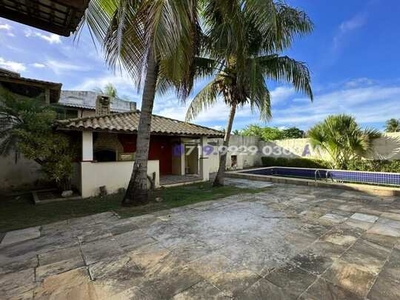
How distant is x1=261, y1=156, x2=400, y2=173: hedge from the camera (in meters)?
14.3

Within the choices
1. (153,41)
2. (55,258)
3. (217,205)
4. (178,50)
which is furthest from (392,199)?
(55,258)

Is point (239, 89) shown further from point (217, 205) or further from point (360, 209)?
point (360, 209)

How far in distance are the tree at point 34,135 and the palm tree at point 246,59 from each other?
264 inches

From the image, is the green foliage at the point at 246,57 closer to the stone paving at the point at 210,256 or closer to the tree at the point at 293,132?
the stone paving at the point at 210,256

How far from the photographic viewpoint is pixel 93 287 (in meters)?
3.24

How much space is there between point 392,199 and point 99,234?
10.1 meters

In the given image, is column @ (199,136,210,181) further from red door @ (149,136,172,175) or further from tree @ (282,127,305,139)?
tree @ (282,127,305,139)

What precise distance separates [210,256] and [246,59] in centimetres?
830

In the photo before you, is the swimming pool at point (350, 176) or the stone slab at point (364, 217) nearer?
the stone slab at point (364, 217)

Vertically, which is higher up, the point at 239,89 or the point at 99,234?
the point at 239,89

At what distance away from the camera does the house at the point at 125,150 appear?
959 centimetres

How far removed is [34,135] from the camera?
332 inches
